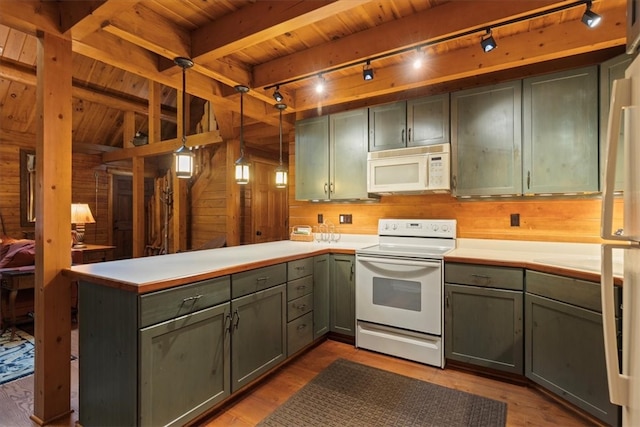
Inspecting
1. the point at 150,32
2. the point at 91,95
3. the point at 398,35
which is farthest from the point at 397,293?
the point at 91,95

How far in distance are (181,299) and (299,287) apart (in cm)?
114

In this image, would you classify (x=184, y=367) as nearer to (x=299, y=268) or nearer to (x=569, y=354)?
(x=299, y=268)

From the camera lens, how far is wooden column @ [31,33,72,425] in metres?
1.86

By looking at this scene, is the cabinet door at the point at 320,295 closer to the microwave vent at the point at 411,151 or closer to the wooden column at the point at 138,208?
the microwave vent at the point at 411,151

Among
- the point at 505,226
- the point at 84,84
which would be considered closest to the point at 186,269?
the point at 505,226

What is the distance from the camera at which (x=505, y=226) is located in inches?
110

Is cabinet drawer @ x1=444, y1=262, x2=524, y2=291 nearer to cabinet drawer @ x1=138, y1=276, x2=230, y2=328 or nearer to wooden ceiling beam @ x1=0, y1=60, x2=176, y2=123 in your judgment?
cabinet drawer @ x1=138, y1=276, x2=230, y2=328

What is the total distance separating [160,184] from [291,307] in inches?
199

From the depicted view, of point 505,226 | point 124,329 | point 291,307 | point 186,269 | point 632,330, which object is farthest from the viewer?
point 505,226

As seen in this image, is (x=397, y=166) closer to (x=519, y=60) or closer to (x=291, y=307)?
(x=519, y=60)

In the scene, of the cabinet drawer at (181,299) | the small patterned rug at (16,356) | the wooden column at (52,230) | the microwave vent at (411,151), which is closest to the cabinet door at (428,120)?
the microwave vent at (411,151)

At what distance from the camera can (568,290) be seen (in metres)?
1.95

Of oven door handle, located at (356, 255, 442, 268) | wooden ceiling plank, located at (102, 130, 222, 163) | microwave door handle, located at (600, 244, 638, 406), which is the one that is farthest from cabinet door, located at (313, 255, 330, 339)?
wooden ceiling plank, located at (102, 130, 222, 163)

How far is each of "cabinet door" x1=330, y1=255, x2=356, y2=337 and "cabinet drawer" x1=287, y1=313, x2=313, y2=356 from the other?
31 cm
